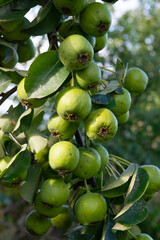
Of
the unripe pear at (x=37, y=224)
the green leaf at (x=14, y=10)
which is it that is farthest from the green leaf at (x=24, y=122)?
the unripe pear at (x=37, y=224)

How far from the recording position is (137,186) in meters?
1.23

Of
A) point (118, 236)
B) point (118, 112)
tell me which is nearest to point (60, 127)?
point (118, 112)

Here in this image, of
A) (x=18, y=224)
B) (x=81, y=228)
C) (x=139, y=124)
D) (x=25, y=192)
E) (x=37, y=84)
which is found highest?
(x=37, y=84)

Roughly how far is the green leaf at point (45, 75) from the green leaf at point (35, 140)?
0.86 ft

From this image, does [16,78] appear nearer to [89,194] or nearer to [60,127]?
[60,127]

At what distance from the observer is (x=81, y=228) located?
152cm

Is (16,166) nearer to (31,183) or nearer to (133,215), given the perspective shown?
(31,183)

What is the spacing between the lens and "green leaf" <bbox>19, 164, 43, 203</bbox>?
1396mm

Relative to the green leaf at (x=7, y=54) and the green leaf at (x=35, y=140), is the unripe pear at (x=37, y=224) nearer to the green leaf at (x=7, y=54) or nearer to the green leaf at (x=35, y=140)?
the green leaf at (x=35, y=140)

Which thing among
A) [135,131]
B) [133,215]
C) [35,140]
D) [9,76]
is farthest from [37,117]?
[135,131]

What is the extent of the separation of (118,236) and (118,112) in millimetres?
536

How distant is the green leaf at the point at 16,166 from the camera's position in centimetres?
123

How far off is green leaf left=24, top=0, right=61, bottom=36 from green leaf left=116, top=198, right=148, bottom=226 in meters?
0.82

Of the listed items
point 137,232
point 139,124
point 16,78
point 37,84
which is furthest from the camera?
point 139,124
